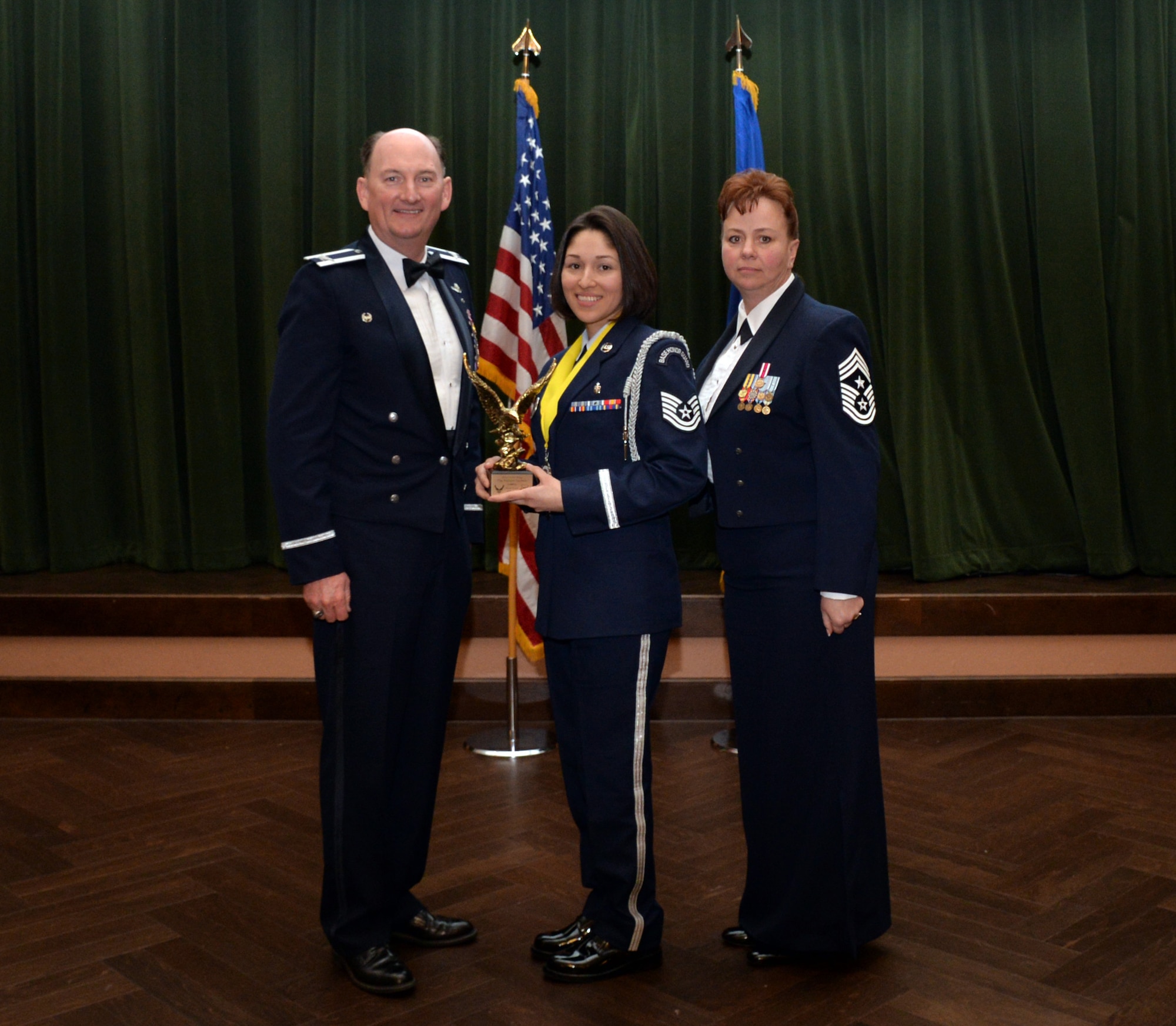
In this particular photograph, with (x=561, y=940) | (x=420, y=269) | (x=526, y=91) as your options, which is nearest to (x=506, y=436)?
(x=420, y=269)

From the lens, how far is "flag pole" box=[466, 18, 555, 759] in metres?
3.93

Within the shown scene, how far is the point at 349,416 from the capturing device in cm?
225

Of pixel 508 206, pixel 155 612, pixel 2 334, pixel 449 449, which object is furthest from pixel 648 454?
pixel 2 334

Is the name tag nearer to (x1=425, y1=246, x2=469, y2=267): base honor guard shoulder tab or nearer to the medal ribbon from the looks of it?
the medal ribbon

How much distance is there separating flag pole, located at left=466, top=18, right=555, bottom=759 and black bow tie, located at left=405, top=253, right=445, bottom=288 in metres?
1.54

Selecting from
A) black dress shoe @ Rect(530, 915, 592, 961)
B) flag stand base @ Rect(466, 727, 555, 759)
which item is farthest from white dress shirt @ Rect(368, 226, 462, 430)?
flag stand base @ Rect(466, 727, 555, 759)

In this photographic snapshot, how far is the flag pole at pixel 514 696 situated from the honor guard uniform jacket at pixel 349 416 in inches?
61.5

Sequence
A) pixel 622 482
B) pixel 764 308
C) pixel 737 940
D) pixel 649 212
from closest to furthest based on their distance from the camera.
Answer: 1. pixel 622 482
2. pixel 764 308
3. pixel 737 940
4. pixel 649 212

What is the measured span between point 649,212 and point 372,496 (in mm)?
3515

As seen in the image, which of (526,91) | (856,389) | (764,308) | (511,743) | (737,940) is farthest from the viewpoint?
(526,91)

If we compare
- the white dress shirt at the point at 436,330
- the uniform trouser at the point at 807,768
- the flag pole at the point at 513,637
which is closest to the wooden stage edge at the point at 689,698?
the flag pole at the point at 513,637

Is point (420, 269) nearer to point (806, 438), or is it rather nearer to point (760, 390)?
point (760, 390)

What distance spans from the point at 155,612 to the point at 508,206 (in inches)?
97.3

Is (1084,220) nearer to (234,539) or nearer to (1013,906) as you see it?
(1013,906)
